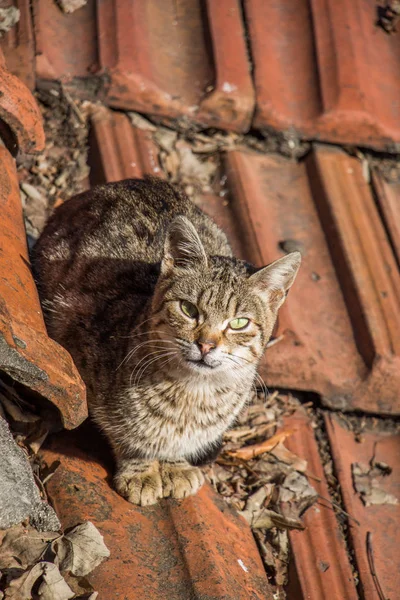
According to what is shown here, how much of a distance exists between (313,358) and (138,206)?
1.12 meters

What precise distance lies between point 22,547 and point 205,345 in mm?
1010

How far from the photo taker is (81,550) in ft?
7.46

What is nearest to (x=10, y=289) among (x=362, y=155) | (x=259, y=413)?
(x=259, y=413)

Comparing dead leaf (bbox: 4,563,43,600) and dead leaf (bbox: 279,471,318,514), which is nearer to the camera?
dead leaf (bbox: 4,563,43,600)

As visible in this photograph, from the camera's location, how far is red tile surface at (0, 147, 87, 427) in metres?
2.16

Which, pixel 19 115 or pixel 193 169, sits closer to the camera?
pixel 19 115

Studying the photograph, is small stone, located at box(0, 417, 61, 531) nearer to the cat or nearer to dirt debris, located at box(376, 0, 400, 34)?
the cat

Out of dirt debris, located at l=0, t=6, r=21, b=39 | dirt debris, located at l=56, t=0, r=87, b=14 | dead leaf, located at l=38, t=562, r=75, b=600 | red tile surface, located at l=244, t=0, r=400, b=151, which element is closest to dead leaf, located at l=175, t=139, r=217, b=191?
red tile surface, located at l=244, t=0, r=400, b=151

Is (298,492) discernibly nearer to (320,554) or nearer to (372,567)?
(320,554)

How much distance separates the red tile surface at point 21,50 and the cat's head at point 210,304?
152 cm

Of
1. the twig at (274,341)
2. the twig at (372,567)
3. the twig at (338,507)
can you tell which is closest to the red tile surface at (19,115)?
the twig at (274,341)

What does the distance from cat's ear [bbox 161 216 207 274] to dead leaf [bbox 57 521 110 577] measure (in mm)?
1121

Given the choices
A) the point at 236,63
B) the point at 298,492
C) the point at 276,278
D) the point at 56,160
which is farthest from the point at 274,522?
the point at 236,63

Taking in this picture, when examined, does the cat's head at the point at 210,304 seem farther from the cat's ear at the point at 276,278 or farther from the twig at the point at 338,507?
the twig at the point at 338,507
